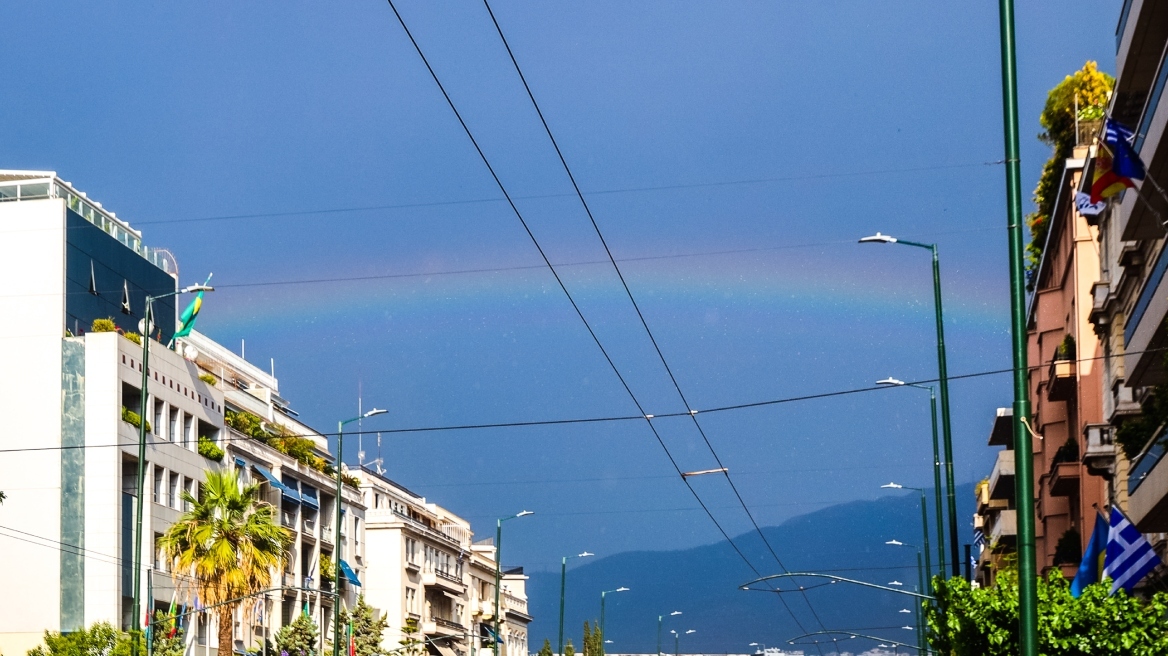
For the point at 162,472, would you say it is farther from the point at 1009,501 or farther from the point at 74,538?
the point at 1009,501

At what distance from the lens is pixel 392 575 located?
330 ft

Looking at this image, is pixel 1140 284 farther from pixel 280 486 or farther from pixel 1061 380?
pixel 280 486

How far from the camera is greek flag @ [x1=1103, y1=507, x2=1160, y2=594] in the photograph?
1184 inches

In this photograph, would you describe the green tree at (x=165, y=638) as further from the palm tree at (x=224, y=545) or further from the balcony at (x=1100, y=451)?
the balcony at (x=1100, y=451)

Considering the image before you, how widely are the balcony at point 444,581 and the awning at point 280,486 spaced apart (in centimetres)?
2573

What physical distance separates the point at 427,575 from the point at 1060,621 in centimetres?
8358

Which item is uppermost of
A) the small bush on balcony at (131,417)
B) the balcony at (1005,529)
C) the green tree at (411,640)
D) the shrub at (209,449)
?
the small bush on balcony at (131,417)

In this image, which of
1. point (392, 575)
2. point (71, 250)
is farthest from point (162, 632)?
point (392, 575)

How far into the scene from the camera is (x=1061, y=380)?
47.8m

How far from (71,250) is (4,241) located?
270cm

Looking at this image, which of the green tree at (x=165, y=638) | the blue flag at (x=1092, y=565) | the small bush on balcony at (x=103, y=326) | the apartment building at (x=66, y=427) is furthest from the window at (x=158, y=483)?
the blue flag at (x=1092, y=565)

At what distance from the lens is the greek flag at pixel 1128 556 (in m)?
30.1

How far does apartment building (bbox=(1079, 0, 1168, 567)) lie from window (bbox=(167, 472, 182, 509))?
130 ft

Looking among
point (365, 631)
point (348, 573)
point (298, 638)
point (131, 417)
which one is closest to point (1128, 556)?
point (131, 417)
